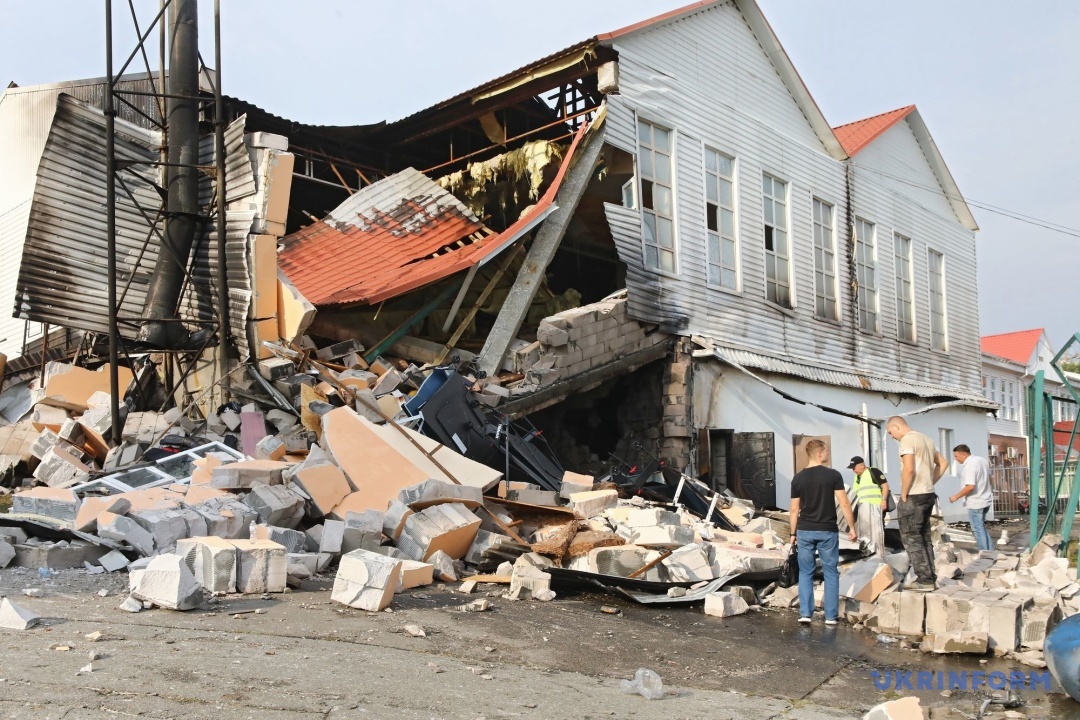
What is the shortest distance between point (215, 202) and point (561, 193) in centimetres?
481

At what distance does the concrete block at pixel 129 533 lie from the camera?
24.2 ft

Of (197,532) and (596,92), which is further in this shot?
(596,92)

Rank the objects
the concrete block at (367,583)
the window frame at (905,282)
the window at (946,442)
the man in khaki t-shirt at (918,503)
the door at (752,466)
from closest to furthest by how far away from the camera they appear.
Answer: the concrete block at (367,583) < the man in khaki t-shirt at (918,503) < the door at (752,466) < the window frame at (905,282) < the window at (946,442)

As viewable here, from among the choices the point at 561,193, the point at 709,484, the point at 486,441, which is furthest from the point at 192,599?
the point at 709,484

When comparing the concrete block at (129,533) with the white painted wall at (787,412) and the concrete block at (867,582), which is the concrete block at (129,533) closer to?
the concrete block at (867,582)

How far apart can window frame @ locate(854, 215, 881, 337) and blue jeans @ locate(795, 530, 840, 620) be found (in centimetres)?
1334

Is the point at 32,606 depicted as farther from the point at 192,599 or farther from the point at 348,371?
the point at 348,371

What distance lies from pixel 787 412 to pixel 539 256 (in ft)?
19.9

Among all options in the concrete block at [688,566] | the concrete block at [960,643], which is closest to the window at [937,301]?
the concrete block at [688,566]

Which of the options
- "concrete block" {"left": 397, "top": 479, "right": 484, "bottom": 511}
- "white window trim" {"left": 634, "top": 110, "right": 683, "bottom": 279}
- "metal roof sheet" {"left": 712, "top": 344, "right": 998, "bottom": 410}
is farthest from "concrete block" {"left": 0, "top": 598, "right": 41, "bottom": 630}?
"metal roof sheet" {"left": 712, "top": 344, "right": 998, "bottom": 410}

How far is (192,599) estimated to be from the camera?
6012mm

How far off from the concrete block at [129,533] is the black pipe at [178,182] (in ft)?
16.3

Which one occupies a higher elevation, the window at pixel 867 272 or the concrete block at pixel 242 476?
the window at pixel 867 272

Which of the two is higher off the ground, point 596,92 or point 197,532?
point 596,92
